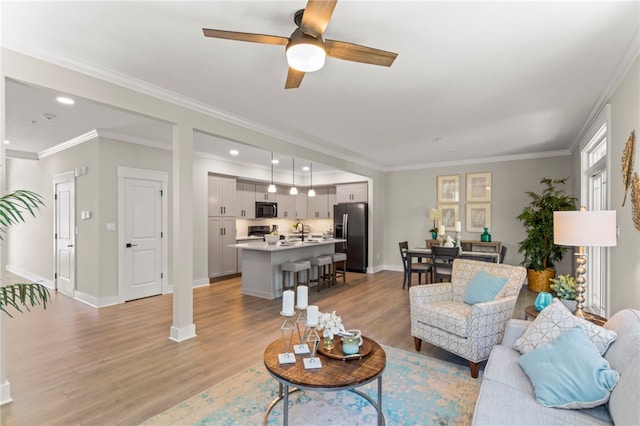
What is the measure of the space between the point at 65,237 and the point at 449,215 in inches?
298

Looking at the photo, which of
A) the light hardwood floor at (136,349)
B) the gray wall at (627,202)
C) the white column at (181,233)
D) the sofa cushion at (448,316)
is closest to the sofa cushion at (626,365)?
the gray wall at (627,202)

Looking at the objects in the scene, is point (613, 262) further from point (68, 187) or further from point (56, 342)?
point (68, 187)

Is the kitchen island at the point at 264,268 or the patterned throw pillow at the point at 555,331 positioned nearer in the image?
the patterned throw pillow at the point at 555,331

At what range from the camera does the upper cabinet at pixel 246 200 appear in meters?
7.37

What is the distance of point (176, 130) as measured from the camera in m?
3.43

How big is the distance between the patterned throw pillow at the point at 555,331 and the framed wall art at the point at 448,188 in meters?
5.26

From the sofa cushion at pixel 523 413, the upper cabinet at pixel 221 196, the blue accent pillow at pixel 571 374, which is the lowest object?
the sofa cushion at pixel 523 413

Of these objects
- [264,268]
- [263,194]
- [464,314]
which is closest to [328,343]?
[464,314]

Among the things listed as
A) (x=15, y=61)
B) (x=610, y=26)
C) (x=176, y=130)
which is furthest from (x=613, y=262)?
(x=15, y=61)

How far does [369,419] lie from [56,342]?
11.3ft

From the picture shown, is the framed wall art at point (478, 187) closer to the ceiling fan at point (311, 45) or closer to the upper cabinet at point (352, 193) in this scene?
the upper cabinet at point (352, 193)

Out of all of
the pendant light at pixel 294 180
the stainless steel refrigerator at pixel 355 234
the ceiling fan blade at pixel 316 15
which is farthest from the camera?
the stainless steel refrigerator at pixel 355 234

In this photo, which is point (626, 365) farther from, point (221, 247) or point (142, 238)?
point (221, 247)

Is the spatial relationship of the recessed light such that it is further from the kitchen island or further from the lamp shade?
the lamp shade
